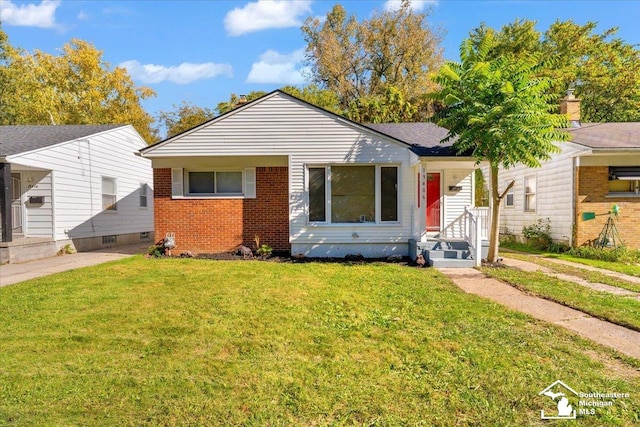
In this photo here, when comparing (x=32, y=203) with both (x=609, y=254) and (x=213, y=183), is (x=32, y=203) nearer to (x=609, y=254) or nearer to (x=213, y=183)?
(x=213, y=183)

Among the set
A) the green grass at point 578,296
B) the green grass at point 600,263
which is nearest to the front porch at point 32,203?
the green grass at point 578,296

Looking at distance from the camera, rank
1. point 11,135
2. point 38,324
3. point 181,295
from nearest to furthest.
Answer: point 38,324
point 181,295
point 11,135

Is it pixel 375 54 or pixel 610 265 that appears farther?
pixel 375 54

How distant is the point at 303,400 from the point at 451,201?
9.10 meters

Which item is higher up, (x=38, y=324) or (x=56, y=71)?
(x=56, y=71)

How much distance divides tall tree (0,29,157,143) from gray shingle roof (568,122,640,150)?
86.5 feet

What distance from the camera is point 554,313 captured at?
5.48m

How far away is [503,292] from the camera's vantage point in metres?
6.81

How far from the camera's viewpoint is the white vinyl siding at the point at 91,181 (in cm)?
1191

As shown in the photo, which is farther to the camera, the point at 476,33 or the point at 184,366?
the point at 476,33

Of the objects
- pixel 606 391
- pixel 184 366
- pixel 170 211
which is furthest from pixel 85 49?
pixel 606 391

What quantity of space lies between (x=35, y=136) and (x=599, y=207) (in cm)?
1896

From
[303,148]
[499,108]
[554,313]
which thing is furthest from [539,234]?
[303,148]

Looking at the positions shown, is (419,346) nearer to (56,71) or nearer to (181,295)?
(181,295)
